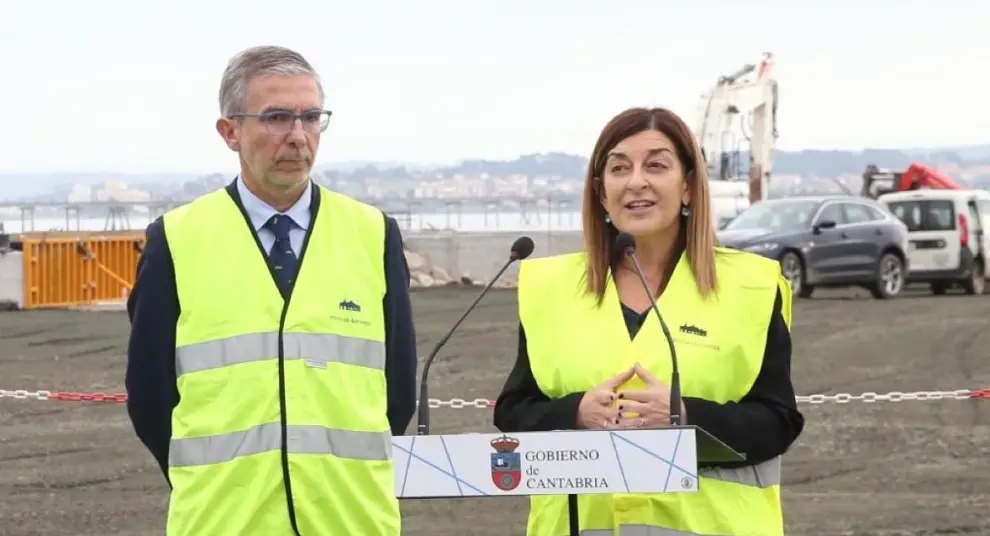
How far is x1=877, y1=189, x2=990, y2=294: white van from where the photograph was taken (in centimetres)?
2842

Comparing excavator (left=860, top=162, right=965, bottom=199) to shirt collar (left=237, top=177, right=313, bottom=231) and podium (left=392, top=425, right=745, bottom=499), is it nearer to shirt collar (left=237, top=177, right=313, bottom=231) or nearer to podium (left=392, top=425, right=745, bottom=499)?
podium (left=392, top=425, right=745, bottom=499)

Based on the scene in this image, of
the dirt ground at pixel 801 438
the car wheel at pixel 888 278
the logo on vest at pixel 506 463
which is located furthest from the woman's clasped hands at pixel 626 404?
the car wheel at pixel 888 278

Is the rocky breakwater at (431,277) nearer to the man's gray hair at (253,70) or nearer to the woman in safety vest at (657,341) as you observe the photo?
the woman in safety vest at (657,341)

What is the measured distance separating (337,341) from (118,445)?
9.05m

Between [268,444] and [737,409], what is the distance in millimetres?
1177

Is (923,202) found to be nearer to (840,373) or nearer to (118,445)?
(840,373)

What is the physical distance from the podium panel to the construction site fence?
81.9ft

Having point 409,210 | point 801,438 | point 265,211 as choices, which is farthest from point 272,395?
point 409,210

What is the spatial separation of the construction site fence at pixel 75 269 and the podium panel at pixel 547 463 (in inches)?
983

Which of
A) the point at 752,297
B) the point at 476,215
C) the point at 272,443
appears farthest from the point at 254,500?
the point at 476,215

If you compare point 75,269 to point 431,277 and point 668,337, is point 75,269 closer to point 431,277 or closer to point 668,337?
point 431,277

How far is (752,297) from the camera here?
4258 mm

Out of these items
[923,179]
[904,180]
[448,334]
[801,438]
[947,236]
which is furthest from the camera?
[904,180]

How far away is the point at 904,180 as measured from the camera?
1401 inches
